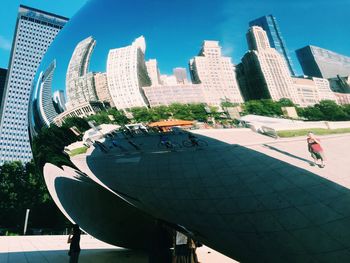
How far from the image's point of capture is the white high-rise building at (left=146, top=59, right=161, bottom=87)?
8.60 ft

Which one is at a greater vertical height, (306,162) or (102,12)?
(102,12)

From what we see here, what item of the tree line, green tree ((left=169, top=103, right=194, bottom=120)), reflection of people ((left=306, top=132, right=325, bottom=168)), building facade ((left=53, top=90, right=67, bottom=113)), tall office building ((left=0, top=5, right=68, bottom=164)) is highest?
tall office building ((left=0, top=5, right=68, bottom=164))

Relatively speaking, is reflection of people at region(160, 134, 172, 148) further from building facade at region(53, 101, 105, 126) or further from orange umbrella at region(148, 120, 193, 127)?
building facade at region(53, 101, 105, 126)

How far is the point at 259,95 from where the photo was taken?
246 cm

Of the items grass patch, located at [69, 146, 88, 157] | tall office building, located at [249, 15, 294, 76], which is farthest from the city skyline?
grass patch, located at [69, 146, 88, 157]

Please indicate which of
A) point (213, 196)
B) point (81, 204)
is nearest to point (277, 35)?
point (213, 196)

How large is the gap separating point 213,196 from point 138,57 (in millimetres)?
1276

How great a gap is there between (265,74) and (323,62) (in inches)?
16.3

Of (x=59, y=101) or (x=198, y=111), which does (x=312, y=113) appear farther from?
(x=59, y=101)

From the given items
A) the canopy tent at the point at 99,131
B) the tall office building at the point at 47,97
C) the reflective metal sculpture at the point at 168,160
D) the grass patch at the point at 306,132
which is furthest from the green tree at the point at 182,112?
the tall office building at the point at 47,97

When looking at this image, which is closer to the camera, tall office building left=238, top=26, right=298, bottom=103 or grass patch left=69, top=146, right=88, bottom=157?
tall office building left=238, top=26, right=298, bottom=103

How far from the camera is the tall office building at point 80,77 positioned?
3.01 metres

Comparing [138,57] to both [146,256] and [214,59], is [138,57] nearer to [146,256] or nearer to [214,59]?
[214,59]

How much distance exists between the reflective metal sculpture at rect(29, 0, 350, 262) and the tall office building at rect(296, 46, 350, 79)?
71 centimetres
